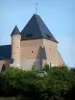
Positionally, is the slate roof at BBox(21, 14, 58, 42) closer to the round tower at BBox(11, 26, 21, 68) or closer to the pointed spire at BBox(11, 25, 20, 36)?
the round tower at BBox(11, 26, 21, 68)

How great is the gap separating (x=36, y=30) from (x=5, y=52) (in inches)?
344

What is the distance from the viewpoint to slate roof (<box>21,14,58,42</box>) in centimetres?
7538

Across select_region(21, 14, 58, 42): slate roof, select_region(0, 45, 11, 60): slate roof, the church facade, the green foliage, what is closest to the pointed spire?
the church facade

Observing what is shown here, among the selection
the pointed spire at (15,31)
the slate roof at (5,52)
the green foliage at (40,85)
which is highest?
the pointed spire at (15,31)

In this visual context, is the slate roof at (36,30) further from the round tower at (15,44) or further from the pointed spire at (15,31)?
the pointed spire at (15,31)

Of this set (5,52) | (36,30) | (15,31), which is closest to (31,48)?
(36,30)

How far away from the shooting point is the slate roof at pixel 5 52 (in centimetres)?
7800

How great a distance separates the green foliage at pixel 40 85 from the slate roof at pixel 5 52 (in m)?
41.7

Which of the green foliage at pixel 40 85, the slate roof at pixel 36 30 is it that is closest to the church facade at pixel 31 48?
the slate roof at pixel 36 30

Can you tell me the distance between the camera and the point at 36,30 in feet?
249

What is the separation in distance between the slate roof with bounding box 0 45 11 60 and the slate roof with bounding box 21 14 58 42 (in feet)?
16.1

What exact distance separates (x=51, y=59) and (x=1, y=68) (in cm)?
1044

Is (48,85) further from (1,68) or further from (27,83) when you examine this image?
(1,68)

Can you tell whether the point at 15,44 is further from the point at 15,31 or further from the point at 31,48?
the point at 31,48
